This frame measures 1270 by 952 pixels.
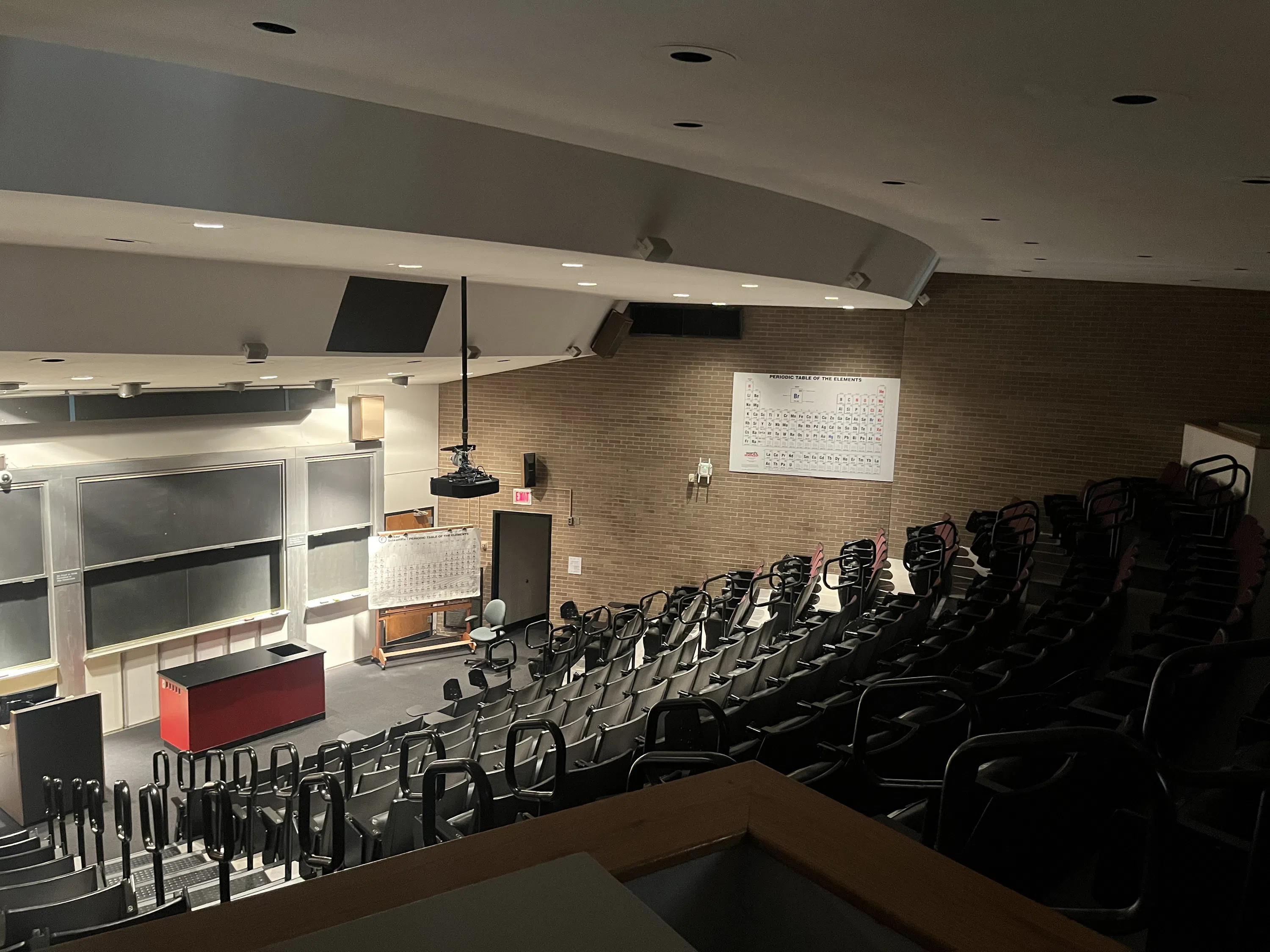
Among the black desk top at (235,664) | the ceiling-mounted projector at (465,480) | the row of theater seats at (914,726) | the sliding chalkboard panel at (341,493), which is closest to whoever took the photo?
the row of theater seats at (914,726)

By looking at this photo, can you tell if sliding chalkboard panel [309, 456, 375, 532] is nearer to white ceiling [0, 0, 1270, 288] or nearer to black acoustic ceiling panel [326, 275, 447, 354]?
black acoustic ceiling panel [326, 275, 447, 354]

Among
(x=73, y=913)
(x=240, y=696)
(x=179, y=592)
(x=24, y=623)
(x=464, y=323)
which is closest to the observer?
(x=73, y=913)

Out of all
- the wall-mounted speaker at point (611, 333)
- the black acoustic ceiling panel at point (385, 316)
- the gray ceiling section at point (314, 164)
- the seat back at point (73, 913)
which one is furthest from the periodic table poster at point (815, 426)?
the seat back at point (73, 913)

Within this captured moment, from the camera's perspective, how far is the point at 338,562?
13039 mm

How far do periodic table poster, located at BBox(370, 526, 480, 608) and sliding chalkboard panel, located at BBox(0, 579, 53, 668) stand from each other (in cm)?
393

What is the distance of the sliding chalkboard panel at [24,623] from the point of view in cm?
977

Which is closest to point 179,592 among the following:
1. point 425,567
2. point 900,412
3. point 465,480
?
point 425,567

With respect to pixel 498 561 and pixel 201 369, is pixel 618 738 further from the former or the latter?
pixel 498 561

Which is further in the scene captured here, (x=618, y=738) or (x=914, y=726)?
(x=618, y=738)

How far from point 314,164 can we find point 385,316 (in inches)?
174

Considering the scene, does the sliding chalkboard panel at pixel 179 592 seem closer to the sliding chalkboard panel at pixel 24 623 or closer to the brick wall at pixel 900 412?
the sliding chalkboard panel at pixel 24 623

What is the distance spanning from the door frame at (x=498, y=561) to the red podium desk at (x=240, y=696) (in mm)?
3265

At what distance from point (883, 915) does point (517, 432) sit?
42.4ft

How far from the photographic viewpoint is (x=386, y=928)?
1.00 metres
